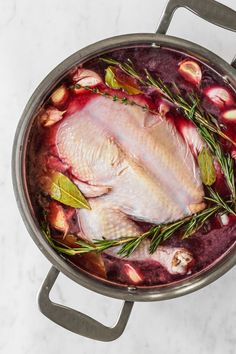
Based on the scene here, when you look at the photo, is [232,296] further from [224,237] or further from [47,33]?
[47,33]

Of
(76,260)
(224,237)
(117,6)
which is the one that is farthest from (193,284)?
(117,6)

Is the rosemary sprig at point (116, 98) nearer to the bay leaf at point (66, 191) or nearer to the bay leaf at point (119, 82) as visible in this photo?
the bay leaf at point (119, 82)

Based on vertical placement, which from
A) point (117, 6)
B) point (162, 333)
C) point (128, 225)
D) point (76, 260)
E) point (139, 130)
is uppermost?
point (117, 6)

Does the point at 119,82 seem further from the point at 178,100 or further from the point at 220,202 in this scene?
the point at 220,202

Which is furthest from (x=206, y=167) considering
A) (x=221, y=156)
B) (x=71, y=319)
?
(x=71, y=319)

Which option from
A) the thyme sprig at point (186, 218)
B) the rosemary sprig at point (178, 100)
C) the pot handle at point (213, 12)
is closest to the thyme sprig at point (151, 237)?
the thyme sprig at point (186, 218)

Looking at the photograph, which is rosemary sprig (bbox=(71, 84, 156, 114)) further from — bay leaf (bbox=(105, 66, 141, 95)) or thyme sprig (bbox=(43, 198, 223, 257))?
thyme sprig (bbox=(43, 198, 223, 257))
